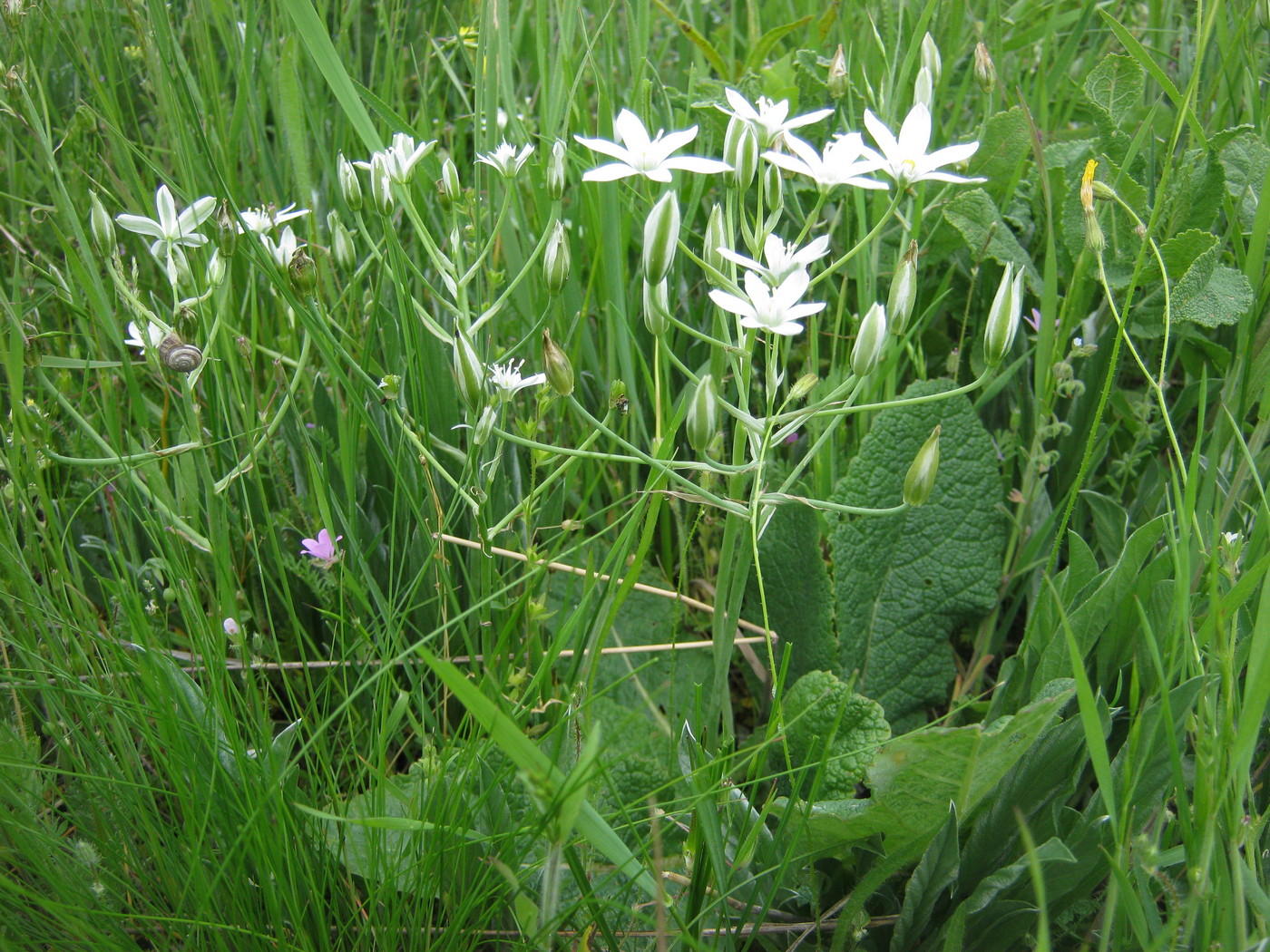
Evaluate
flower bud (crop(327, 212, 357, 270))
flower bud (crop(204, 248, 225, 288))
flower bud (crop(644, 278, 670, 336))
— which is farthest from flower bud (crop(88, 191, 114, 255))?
flower bud (crop(644, 278, 670, 336))

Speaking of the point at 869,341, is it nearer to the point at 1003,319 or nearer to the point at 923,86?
the point at 1003,319

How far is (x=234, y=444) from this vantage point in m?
1.24

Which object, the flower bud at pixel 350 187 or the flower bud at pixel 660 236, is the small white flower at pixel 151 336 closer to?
the flower bud at pixel 350 187

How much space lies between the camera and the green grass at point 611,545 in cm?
85

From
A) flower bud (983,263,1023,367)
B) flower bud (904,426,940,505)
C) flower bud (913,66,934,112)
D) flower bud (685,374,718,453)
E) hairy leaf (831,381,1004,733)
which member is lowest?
hairy leaf (831,381,1004,733)

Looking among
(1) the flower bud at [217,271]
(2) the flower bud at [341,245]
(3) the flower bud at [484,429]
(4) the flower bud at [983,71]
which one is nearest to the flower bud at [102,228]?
(1) the flower bud at [217,271]

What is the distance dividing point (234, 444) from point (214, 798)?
499 millimetres

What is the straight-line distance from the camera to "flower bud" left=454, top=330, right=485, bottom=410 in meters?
0.97

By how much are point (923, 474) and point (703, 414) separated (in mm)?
218

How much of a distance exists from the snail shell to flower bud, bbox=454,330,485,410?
30 centimetres

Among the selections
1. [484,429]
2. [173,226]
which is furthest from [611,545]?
[173,226]

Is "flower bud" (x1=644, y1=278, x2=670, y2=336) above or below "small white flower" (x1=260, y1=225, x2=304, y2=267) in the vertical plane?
below

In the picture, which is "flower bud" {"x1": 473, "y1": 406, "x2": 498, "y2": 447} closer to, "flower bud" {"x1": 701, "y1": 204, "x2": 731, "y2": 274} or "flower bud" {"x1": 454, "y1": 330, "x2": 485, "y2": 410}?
"flower bud" {"x1": 454, "y1": 330, "x2": 485, "y2": 410}

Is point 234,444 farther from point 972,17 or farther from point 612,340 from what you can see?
point 972,17
